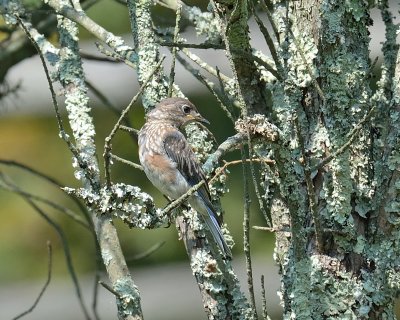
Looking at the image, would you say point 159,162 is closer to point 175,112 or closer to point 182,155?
point 182,155

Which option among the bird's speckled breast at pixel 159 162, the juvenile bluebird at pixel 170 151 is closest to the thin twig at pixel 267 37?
the juvenile bluebird at pixel 170 151

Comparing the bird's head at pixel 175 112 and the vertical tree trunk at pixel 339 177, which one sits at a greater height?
the bird's head at pixel 175 112

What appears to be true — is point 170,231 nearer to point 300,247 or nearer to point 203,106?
point 203,106

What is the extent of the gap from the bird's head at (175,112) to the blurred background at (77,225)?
10.3 ft

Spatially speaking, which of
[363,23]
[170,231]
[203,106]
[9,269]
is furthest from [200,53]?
[363,23]

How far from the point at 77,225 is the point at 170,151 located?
371 centimetres

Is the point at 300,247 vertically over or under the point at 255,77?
under

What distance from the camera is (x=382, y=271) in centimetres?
315

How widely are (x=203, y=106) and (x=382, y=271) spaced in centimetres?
497

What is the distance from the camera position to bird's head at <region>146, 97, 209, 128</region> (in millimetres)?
3771

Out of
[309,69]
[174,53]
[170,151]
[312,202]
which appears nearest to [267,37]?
[309,69]

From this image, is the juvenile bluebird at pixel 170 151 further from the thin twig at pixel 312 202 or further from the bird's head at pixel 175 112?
the thin twig at pixel 312 202

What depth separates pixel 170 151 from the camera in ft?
14.5

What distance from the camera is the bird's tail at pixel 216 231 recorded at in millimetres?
3537
